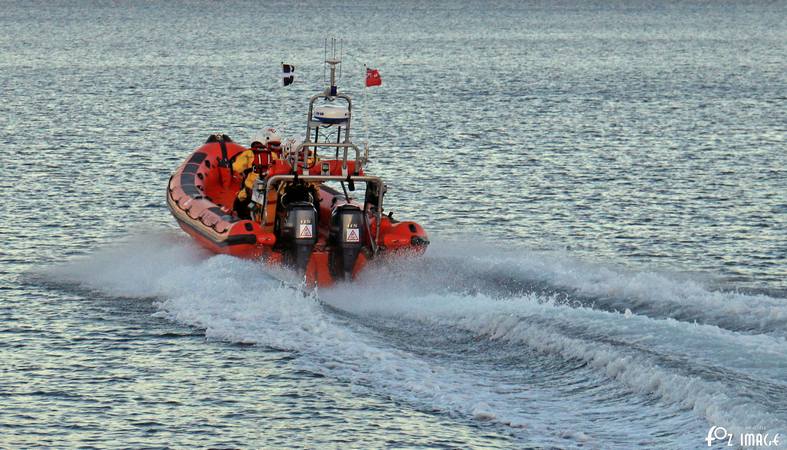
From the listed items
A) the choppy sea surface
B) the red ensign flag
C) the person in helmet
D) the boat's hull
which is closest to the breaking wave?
the choppy sea surface

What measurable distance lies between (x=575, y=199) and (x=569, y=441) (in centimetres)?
1605

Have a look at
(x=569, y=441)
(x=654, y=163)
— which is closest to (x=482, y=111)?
(x=654, y=163)

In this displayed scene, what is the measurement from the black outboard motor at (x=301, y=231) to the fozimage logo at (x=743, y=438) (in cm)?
726

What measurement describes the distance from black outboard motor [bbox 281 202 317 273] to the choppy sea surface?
0.52 meters

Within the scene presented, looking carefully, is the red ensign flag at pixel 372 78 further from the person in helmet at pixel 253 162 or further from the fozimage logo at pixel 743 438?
the fozimage logo at pixel 743 438

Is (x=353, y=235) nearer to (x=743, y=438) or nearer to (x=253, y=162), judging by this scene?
(x=253, y=162)

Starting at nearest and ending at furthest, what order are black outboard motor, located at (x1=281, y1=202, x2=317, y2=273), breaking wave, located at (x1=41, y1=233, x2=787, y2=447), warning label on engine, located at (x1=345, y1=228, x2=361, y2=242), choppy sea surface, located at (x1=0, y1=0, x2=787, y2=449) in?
breaking wave, located at (x1=41, y1=233, x2=787, y2=447)
choppy sea surface, located at (x1=0, y1=0, x2=787, y2=449)
black outboard motor, located at (x1=281, y1=202, x2=317, y2=273)
warning label on engine, located at (x1=345, y1=228, x2=361, y2=242)

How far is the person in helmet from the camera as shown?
65.0 ft

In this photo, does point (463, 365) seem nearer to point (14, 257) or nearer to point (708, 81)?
point (14, 257)

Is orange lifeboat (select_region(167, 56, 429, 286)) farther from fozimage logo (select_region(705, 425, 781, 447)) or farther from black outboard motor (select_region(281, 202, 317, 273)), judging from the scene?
fozimage logo (select_region(705, 425, 781, 447))

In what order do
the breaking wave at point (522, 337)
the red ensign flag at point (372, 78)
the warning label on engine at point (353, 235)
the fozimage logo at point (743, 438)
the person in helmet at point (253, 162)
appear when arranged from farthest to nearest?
the person in helmet at point (253, 162)
the red ensign flag at point (372, 78)
the warning label on engine at point (353, 235)
the breaking wave at point (522, 337)
the fozimage logo at point (743, 438)

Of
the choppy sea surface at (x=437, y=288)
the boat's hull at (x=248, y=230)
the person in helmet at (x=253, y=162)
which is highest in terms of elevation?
the person in helmet at (x=253, y=162)

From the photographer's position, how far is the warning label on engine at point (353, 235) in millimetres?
17906

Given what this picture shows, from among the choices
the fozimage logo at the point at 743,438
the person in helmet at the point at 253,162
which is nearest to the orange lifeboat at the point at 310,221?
the person in helmet at the point at 253,162
